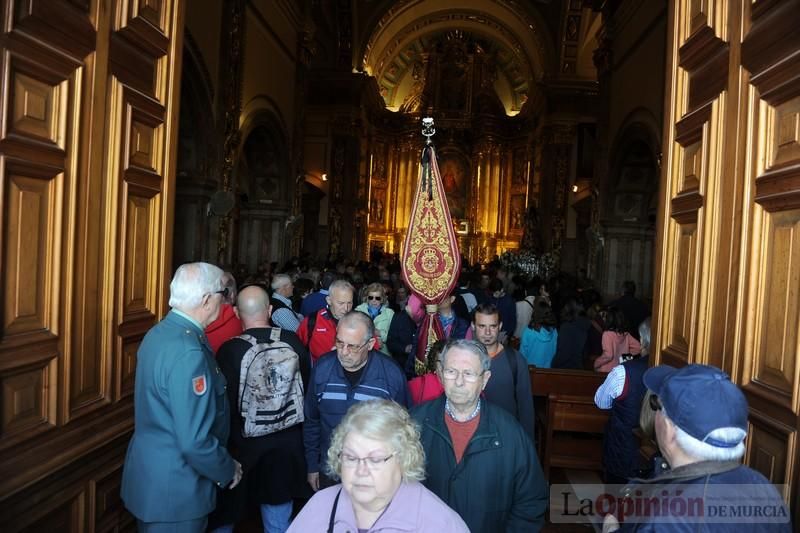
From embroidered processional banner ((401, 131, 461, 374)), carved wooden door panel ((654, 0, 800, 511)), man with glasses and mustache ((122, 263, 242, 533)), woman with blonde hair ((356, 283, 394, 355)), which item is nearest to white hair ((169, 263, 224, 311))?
man with glasses and mustache ((122, 263, 242, 533))

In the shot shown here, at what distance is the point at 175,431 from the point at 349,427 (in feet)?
3.10

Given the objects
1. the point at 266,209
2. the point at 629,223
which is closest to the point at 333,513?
the point at 266,209

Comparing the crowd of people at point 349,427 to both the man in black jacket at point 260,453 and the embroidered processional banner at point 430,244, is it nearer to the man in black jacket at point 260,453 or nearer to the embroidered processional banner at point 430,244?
the man in black jacket at point 260,453

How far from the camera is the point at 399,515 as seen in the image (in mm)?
1810

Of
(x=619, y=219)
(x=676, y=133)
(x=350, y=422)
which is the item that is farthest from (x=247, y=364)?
(x=619, y=219)

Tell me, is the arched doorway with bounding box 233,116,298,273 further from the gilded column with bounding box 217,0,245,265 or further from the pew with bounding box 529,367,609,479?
the pew with bounding box 529,367,609,479

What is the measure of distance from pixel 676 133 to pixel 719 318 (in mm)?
1137

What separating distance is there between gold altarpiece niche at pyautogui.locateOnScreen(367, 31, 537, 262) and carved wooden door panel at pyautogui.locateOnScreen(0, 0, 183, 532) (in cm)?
1951

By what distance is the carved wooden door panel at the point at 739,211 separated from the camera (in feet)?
7.79

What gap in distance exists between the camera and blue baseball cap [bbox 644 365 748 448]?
1.62 meters

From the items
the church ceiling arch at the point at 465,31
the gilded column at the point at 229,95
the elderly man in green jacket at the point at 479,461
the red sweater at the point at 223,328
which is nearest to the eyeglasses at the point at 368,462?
the elderly man in green jacket at the point at 479,461

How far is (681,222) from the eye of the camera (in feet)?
10.8

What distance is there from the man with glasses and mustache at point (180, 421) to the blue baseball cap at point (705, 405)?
5.63 feet

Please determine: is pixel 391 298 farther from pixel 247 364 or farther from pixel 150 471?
pixel 150 471
